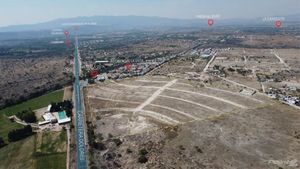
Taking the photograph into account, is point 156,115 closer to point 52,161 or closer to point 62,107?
point 62,107

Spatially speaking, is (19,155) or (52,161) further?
(19,155)

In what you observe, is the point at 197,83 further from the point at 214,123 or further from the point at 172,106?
the point at 214,123

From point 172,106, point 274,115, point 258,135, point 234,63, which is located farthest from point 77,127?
point 234,63

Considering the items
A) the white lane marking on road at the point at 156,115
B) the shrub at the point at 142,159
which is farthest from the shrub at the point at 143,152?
the white lane marking on road at the point at 156,115

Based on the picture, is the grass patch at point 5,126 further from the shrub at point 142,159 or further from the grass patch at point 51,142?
the shrub at point 142,159

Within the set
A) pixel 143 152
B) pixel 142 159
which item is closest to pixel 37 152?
pixel 143 152

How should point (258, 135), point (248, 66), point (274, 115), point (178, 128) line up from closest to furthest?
point (258, 135), point (178, 128), point (274, 115), point (248, 66)
